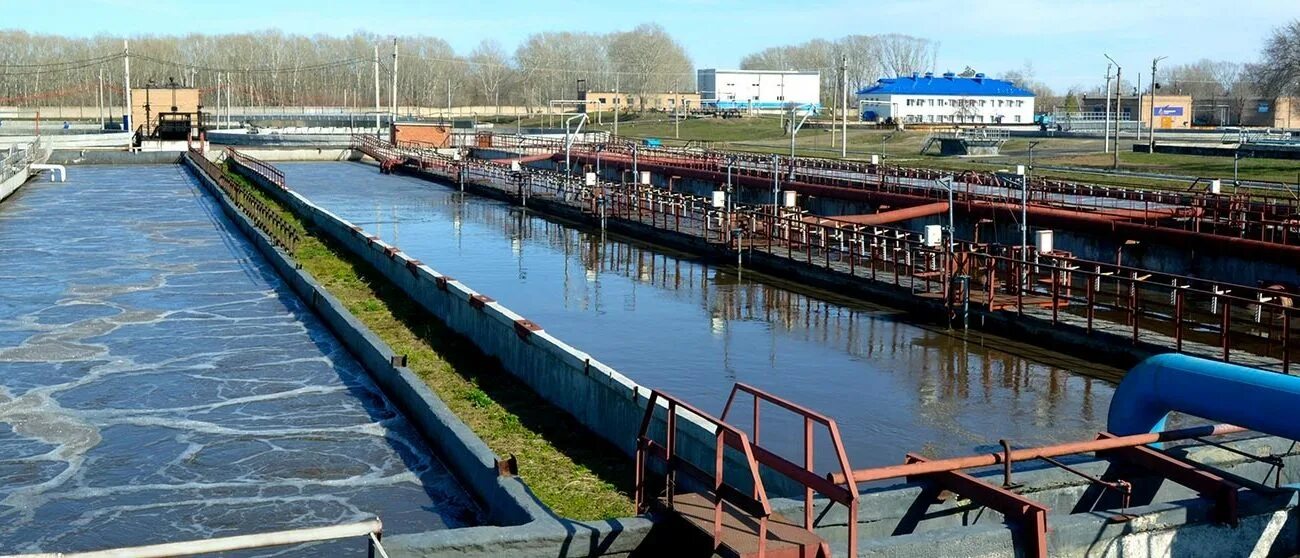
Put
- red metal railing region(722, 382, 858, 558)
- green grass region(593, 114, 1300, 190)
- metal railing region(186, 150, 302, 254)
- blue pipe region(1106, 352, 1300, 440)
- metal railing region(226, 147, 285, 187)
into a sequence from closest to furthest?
1. red metal railing region(722, 382, 858, 558)
2. blue pipe region(1106, 352, 1300, 440)
3. metal railing region(186, 150, 302, 254)
4. green grass region(593, 114, 1300, 190)
5. metal railing region(226, 147, 285, 187)

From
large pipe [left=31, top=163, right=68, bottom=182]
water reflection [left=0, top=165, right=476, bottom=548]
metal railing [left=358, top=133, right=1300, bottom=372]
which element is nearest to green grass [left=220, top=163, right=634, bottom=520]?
water reflection [left=0, top=165, right=476, bottom=548]

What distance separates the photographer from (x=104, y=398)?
17.2 meters

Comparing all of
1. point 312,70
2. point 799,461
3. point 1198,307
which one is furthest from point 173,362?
point 312,70

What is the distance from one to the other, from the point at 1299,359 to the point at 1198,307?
23.2 ft

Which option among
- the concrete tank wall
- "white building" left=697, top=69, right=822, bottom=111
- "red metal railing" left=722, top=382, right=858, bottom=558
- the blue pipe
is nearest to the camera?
"red metal railing" left=722, top=382, right=858, bottom=558

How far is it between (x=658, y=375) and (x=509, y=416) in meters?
2.99

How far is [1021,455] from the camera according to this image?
978cm

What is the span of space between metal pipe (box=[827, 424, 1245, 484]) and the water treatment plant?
3 cm

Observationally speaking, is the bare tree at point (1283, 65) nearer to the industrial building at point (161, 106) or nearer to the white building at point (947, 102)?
the white building at point (947, 102)

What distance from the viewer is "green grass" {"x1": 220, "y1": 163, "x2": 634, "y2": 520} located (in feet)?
40.1

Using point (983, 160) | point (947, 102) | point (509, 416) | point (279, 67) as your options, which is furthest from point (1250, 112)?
point (279, 67)

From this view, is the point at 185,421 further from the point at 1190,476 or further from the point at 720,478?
the point at 1190,476

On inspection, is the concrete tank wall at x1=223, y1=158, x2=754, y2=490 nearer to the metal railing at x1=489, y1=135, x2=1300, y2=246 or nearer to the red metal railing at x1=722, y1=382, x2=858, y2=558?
the red metal railing at x1=722, y1=382, x2=858, y2=558

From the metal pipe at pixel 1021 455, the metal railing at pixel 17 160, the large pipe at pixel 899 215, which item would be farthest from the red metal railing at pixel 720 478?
the metal railing at pixel 17 160
